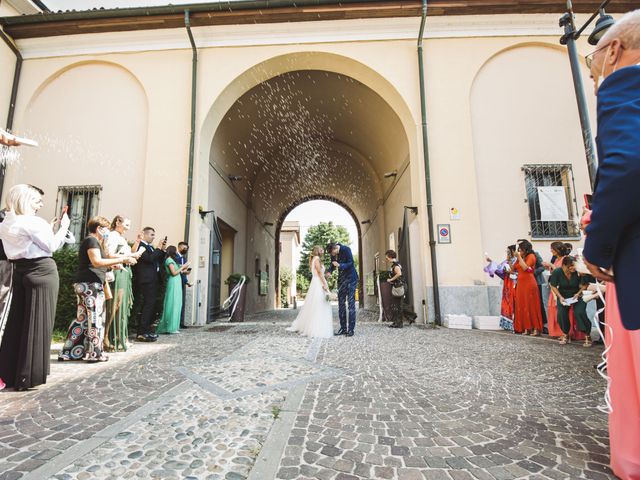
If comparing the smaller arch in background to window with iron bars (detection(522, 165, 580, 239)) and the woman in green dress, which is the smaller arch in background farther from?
window with iron bars (detection(522, 165, 580, 239))

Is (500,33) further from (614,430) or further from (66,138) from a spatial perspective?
(66,138)

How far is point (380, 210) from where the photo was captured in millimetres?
14828

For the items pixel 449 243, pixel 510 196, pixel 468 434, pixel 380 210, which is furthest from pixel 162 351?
pixel 380 210

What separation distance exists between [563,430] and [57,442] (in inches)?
123

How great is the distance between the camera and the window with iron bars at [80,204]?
8570mm

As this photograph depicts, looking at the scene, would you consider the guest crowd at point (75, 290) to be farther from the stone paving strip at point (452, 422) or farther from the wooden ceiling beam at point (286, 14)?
the wooden ceiling beam at point (286, 14)

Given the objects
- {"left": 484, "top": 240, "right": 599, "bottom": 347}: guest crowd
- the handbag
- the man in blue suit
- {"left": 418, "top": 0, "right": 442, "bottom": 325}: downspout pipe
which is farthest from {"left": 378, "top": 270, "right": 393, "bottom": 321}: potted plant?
the man in blue suit

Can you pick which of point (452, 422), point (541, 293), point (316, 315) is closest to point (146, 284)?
point (316, 315)

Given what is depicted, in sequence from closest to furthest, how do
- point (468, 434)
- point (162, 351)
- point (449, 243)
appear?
1. point (468, 434)
2. point (162, 351)
3. point (449, 243)

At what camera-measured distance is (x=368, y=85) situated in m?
9.30

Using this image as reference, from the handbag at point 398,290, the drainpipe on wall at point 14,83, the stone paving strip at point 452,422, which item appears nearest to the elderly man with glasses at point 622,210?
the stone paving strip at point 452,422

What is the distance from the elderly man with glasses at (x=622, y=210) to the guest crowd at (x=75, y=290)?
4187 mm

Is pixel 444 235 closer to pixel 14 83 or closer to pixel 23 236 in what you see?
pixel 23 236

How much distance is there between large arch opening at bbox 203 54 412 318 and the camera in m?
10.3
